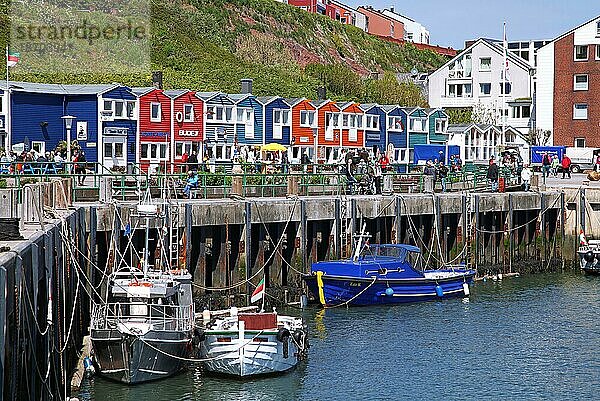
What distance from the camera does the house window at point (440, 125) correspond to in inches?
3644

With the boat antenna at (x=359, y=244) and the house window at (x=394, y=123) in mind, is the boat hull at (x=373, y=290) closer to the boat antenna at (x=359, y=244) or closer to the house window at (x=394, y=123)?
the boat antenna at (x=359, y=244)

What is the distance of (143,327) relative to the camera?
2609cm

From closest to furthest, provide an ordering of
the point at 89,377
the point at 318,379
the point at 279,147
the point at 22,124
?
the point at 89,377 → the point at 318,379 → the point at 22,124 → the point at 279,147

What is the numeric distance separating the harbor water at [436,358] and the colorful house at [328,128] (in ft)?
133

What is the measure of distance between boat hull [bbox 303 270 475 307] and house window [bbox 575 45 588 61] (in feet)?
173

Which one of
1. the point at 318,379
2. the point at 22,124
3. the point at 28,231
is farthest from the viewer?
the point at 22,124

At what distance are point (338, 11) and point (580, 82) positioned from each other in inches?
3135

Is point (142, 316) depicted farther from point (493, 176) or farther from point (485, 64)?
point (485, 64)

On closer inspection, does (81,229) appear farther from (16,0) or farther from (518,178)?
(16,0)

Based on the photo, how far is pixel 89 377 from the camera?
26688 millimetres

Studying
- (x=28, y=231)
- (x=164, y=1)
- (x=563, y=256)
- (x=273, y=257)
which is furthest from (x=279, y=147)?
(x=164, y=1)

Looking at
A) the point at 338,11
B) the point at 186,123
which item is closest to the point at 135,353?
the point at 186,123

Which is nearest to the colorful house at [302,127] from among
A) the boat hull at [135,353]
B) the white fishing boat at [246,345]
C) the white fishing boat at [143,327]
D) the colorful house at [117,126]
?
the colorful house at [117,126]

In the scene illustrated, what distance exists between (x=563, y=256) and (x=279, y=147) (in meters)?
21.6
